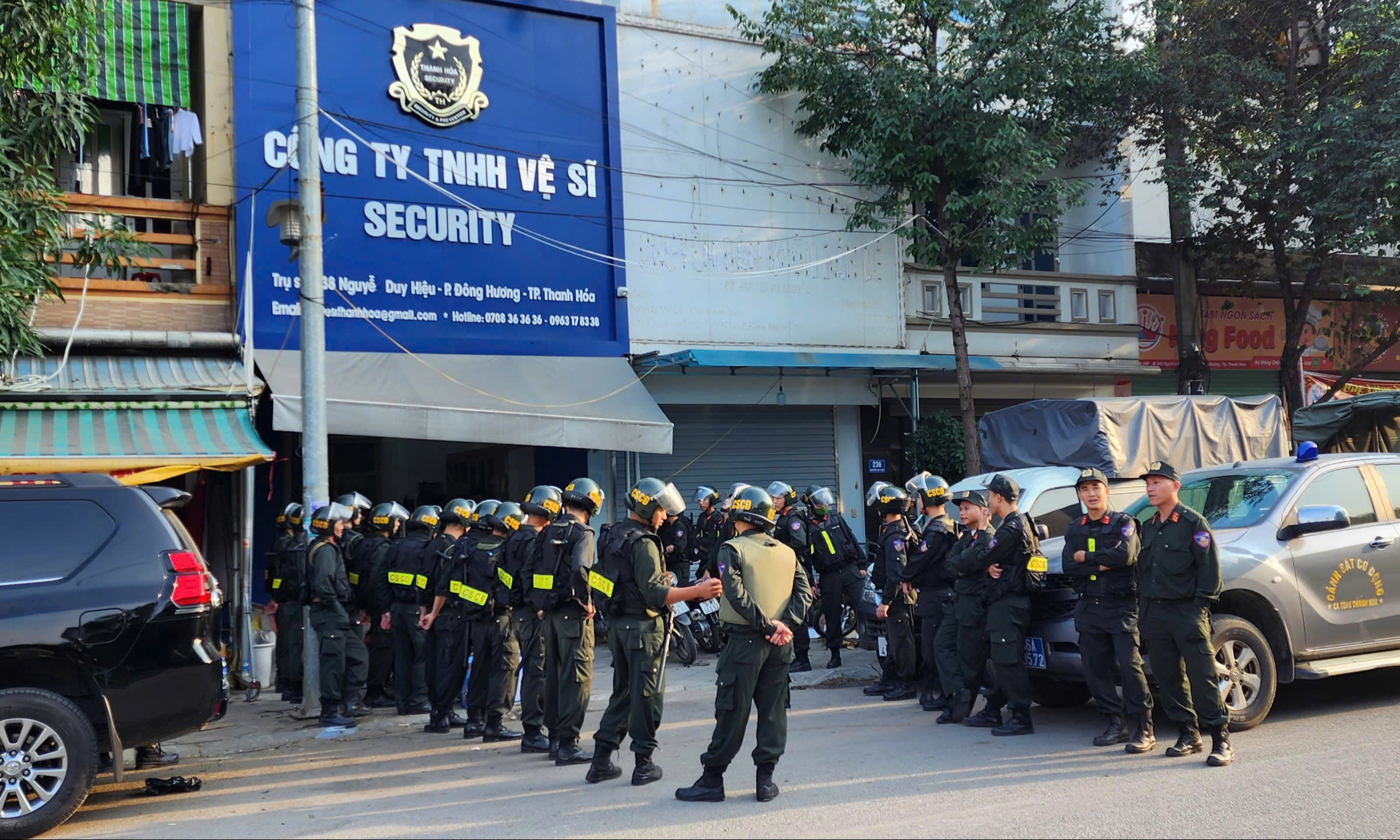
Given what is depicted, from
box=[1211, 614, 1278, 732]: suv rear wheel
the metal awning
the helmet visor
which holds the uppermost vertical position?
the metal awning

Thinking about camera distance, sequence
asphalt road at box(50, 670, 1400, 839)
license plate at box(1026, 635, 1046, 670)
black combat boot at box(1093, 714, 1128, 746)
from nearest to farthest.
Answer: asphalt road at box(50, 670, 1400, 839)
black combat boot at box(1093, 714, 1128, 746)
license plate at box(1026, 635, 1046, 670)

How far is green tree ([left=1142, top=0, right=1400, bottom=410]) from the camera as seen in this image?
16250mm

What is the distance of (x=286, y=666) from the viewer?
453 inches

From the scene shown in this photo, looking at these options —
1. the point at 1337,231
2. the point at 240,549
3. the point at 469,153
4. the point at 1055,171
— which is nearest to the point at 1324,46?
the point at 1337,231

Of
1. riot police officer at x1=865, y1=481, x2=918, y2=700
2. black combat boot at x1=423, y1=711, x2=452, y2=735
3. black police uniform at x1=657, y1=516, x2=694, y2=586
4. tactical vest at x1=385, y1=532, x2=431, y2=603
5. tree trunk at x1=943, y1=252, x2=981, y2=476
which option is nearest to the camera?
black combat boot at x1=423, y1=711, x2=452, y2=735

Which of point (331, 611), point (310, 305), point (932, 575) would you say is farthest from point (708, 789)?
point (310, 305)

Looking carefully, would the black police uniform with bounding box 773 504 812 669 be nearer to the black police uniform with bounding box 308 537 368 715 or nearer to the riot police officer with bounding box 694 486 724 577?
the riot police officer with bounding box 694 486 724 577

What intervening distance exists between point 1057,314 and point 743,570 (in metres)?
14.7

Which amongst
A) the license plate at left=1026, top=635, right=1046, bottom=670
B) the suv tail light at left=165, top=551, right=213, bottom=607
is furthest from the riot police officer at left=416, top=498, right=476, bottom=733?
the license plate at left=1026, top=635, right=1046, bottom=670

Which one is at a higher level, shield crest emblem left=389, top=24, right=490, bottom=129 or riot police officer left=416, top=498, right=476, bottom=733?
shield crest emblem left=389, top=24, right=490, bottom=129

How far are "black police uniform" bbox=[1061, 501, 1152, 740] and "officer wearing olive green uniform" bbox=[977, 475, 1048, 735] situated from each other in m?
0.34

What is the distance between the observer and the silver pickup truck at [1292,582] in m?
7.85

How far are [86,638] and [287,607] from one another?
5358mm

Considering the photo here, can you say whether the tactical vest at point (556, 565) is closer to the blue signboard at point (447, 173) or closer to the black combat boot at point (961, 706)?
the black combat boot at point (961, 706)
